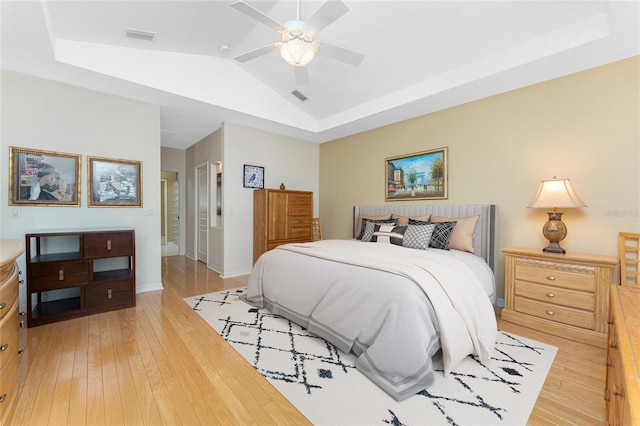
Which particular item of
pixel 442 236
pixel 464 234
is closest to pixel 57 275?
pixel 442 236

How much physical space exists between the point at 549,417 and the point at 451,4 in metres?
3.28

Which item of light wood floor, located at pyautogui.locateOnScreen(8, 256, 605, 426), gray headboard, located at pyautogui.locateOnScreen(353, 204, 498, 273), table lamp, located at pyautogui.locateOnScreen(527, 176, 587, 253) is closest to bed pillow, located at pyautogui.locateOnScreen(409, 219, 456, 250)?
gray headboard, located at pyautogui.locateOnScreen(353, 204, 498, 273)

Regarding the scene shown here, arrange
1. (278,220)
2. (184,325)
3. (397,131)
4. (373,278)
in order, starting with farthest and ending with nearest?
(278,220) < (397,131) < (184,325) < (373,278)

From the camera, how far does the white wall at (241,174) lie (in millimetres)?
4738

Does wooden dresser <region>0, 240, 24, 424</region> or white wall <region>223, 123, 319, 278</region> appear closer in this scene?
wooden dresser <region>0, 240, 24, 424</region>

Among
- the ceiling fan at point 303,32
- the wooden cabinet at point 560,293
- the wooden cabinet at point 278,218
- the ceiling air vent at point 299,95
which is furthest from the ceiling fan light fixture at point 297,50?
the wooden cabinet at point 560,293

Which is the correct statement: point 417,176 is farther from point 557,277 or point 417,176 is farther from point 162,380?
point 162,380

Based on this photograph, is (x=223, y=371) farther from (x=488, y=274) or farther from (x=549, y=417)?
(x=488, y=274)

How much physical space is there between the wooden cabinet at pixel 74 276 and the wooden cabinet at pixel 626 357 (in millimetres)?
3977

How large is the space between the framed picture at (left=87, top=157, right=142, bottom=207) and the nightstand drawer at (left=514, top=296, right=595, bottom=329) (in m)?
4.82

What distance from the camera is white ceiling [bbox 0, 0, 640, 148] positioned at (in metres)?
2.45

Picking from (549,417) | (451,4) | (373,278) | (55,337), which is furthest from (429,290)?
(55,337)

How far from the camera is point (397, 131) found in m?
4.59

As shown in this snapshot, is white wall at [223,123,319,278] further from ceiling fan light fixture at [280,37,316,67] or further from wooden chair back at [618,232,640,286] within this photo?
wooden chair back at [618,232,640,286]
